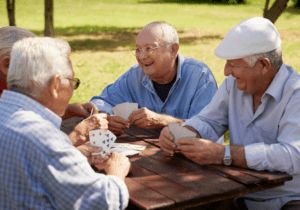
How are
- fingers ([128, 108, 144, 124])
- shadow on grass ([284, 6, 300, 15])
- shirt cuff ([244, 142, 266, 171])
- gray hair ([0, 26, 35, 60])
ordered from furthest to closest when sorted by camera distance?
shadow on grass ([284, 6, 300, 15]) → fingers ([128, 108, 144, 124]) → gray hair ([0, 26, 35, 60]) → shirt cuff ([244, 142, 266, 171])

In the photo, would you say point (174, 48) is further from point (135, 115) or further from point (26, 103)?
point (26, 103)

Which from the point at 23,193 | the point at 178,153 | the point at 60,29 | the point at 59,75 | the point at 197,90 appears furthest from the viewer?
the point at 60,29

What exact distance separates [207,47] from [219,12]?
52.2 feet

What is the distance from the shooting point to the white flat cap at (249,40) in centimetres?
233

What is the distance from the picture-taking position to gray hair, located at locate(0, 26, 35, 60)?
2740mm

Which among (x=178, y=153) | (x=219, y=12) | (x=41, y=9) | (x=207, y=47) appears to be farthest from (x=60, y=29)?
(x=178, y=153)

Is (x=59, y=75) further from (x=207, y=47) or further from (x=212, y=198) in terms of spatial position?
(x=207, y=47)

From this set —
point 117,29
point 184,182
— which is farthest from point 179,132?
point 117,29

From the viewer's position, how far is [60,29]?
19188 millimetres

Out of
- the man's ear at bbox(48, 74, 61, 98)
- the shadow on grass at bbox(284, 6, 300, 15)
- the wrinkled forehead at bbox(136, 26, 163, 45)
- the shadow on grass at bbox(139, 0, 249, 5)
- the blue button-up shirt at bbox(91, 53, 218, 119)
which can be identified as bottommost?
the shadow on grass at bbox(139, 0, 249, 5)

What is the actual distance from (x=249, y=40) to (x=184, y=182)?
102 centimetres

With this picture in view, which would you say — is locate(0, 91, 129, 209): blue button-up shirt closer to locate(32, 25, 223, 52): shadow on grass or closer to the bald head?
the bald head

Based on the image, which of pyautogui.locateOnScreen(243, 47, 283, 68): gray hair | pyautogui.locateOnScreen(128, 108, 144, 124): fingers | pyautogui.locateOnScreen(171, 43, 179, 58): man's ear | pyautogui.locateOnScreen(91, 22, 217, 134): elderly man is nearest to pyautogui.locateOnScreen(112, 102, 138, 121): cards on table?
→ pyautogui.locateOnScreen(128, 108, 144, 124): fingers

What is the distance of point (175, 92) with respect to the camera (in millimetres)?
3648
